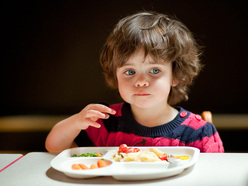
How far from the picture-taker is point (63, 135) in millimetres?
1265

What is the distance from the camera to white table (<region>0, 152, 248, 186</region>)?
2.67 feet

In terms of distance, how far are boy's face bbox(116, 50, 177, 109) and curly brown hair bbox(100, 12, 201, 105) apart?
0.02 metres

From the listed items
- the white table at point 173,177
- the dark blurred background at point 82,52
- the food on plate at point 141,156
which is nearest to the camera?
the white table at point 173,177

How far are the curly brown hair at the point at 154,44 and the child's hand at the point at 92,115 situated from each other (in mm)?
199

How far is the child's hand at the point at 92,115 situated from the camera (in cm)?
109

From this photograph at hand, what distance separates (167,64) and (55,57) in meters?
1.68

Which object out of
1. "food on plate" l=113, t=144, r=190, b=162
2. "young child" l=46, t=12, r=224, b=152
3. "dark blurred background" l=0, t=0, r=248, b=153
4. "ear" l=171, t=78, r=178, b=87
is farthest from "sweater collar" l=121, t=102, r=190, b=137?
"dark blurred background" l=0, t=0, r=248, b=153

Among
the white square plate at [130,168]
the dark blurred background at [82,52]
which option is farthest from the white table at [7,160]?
the dark blurred background at [82,52]

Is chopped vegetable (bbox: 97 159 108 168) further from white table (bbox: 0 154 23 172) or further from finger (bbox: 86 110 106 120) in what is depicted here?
white table (bbox: 0 154 23 172)

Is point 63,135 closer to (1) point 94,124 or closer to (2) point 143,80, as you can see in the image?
(1) point 94,124

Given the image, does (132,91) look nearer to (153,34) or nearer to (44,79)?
(153,34)

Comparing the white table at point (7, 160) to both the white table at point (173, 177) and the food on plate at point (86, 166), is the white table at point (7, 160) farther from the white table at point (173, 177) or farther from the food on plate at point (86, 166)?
the food on plate at point (86, 166)

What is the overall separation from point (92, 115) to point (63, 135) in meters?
0.22

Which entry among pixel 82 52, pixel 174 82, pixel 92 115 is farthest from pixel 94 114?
pixel 82 52
